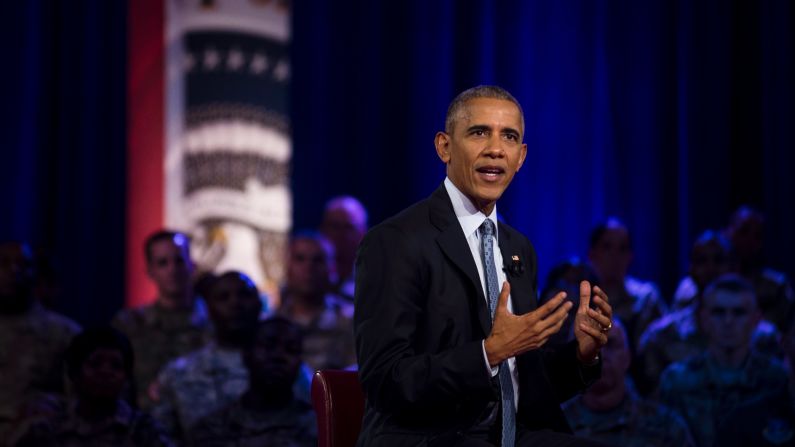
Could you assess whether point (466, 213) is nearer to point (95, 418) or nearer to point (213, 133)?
point (95, 418)

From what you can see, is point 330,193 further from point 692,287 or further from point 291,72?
point 692,287

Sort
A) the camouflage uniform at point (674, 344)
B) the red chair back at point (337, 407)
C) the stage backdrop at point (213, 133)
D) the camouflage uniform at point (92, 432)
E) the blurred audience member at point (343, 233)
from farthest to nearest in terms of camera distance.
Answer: the stage backdrop at point (213, 133) < the blurred audience member at point (343, 233) < the camouflage uniform at point (674, 344) < the camouflage uniform at point (92, 432) < the red chair back at point (337, 407)

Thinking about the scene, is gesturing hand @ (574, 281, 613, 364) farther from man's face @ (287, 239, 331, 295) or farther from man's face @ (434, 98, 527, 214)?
man's face @ (287, 239, 331, 295)

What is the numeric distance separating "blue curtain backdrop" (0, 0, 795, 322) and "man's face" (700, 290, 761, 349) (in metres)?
1.52

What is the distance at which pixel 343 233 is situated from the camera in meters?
5.51

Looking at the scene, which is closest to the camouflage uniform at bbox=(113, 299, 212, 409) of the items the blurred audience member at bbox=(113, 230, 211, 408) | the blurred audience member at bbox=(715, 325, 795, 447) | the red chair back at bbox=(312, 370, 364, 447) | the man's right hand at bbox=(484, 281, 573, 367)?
the blurred audience member at bbox=(113, 230, 211, 408)

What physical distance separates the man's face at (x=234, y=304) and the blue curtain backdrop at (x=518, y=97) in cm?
154

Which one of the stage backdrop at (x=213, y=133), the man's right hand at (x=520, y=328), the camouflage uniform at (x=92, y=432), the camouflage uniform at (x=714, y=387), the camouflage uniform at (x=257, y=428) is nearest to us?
the man's right hand at (x=520, y=328)

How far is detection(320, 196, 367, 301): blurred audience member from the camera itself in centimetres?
551

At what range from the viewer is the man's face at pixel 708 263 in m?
5.05

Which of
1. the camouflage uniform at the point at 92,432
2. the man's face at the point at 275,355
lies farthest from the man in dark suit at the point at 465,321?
the man's face at the point at 275,355

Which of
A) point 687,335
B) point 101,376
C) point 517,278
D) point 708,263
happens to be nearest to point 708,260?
point 708,263

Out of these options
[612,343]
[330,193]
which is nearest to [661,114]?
[330,193]

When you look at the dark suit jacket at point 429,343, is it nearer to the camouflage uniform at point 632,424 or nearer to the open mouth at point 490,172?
the open mouth at point 490,172
